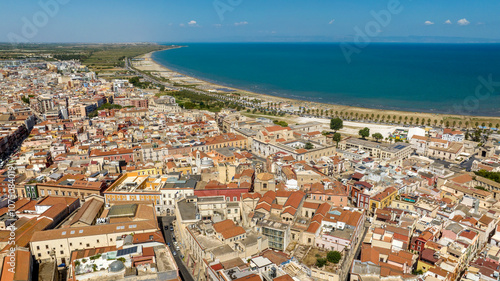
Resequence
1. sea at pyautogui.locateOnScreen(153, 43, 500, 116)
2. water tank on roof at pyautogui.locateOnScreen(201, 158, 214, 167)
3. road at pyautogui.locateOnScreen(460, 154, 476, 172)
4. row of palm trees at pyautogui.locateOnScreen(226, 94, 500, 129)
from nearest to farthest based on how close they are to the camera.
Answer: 1. water tank on roof at pyautogui.locateOnScreen(201, 158, 214, 167)
2. road at pyautogui.locateOnScreen(460, 154, 476, 172)
3. row of palm trees at pyautogui.locateOnScreen(226, 94, 500, 129)
4. sea at pyautogui.locateOnScreen(153, 43, 500, 116)

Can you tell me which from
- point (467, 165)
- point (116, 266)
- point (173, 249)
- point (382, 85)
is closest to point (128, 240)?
point (116, 266)

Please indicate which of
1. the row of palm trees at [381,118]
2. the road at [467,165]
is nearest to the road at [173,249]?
the road at [467,165]

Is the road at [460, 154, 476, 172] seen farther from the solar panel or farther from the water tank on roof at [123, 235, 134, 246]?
the solar panel

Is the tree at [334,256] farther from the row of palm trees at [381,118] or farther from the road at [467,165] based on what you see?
the row of palm trees at [381,118]

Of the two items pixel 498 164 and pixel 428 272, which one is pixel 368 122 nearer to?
pixel 498 164

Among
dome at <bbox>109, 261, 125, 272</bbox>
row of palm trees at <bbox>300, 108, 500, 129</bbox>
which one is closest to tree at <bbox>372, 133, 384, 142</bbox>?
row of palm trees at <bbox>300, 108, 500, 129</bbox>

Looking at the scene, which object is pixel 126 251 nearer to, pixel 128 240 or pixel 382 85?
pixel 128 240
